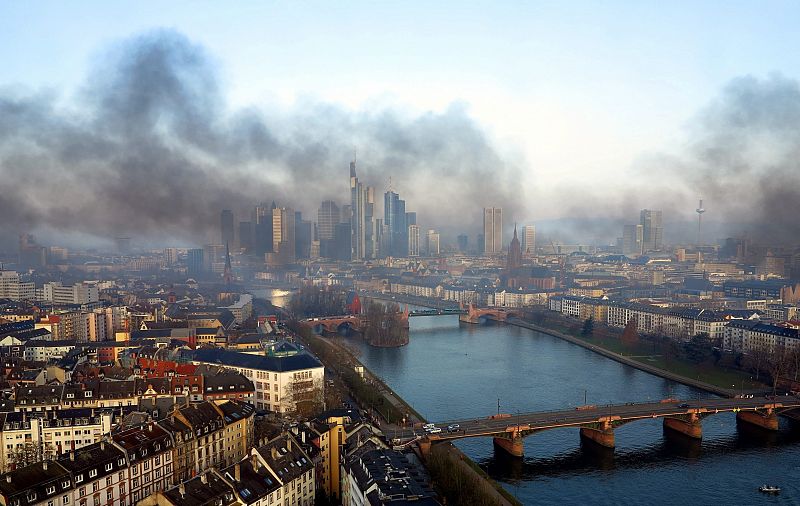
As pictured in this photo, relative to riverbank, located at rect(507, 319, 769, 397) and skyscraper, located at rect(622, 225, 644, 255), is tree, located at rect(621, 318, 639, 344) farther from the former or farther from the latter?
skyscraper, located at rect(622, 225, 644, 255)

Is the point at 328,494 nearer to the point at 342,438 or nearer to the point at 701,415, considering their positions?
the point at 342,438

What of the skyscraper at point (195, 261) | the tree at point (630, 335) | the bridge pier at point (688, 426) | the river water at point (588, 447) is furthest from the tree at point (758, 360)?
the skyscraper at point (195, 261)

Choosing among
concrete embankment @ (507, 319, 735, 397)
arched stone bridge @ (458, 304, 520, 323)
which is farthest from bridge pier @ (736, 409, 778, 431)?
arched stone bridge @ (458, 304, 520, 323)

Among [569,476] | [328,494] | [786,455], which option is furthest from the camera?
[786,455]

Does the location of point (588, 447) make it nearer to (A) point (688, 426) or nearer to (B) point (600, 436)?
(B) point (600, 436)

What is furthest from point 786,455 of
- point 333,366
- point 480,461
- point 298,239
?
point 298,239

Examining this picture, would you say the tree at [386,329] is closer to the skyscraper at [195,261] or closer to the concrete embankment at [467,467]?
the concrete embankment at [467,467]
